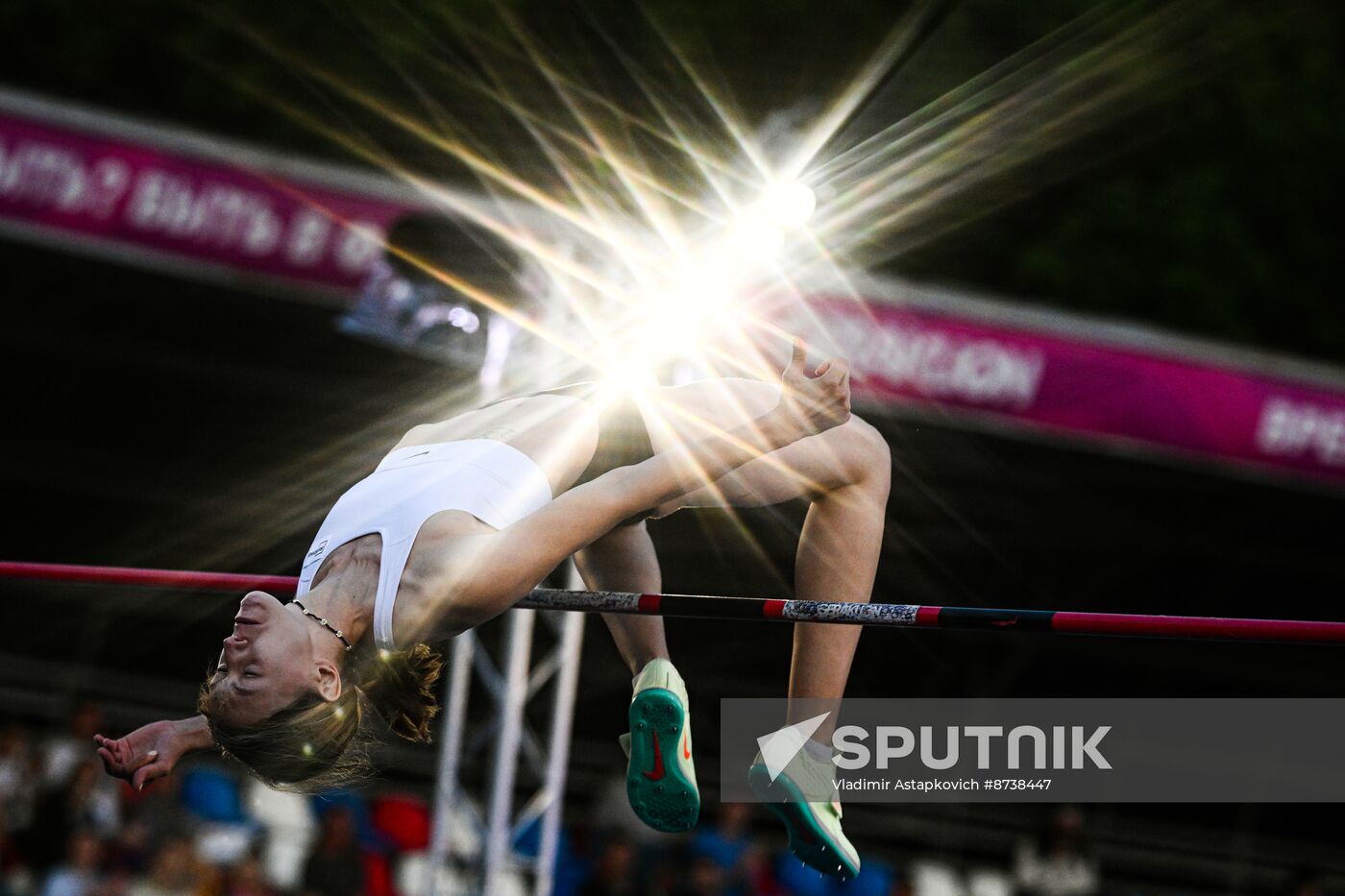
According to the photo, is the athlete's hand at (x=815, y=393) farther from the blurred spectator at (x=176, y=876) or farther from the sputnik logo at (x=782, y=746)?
the blurred spectator at (x=176, y=876)

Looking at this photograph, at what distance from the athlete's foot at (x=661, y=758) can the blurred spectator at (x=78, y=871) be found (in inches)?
196

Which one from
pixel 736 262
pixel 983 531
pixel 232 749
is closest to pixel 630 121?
pixel 983 531

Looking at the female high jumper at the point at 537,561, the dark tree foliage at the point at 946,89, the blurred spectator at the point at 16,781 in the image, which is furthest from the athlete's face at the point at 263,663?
the dark tree foliage at the point at 946,89

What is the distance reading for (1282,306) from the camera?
636 inches

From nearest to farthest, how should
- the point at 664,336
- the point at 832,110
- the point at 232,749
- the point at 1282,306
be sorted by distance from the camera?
the point at 232,749, the point at 664,336, the point at 832,110, the point at 1282,306

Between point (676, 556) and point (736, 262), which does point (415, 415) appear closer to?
point (676, 556)

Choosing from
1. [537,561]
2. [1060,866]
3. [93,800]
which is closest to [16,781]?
[93,800]

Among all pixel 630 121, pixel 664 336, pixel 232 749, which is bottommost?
pixel 232 749

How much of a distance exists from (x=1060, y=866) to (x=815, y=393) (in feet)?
21.4

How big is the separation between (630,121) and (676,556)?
10.7 feet

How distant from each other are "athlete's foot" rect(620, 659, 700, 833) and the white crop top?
56cm

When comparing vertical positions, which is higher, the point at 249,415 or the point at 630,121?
the point at 630,121

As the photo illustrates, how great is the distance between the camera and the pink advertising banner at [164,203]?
8625 mm

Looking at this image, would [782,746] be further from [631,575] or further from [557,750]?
[557,750]
